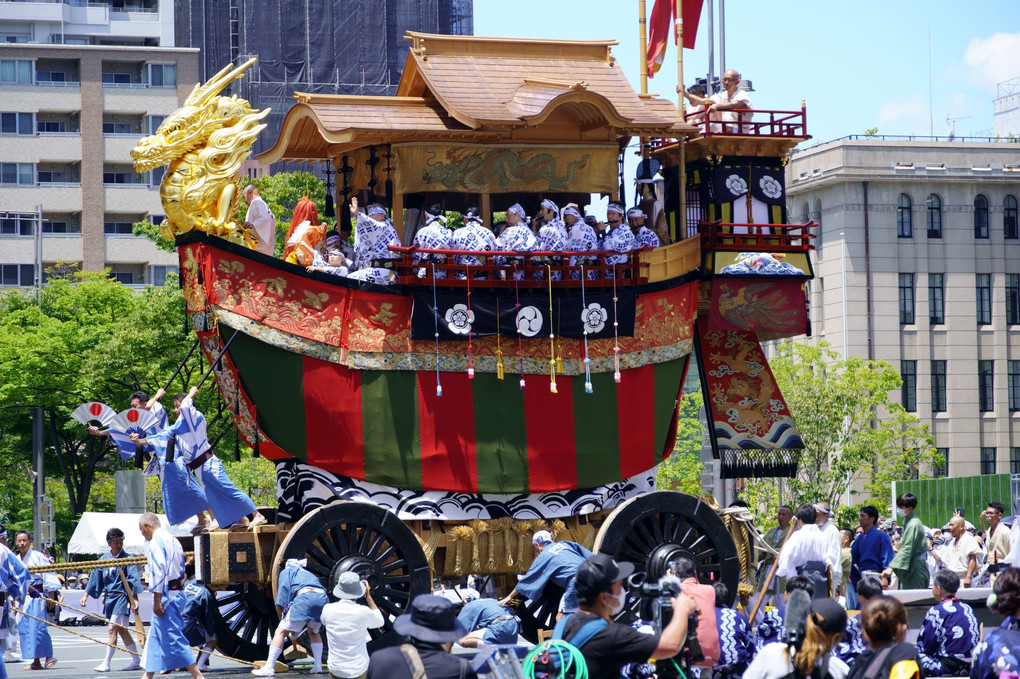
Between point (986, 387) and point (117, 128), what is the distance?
34656 mm

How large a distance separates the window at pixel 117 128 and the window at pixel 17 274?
6.28m

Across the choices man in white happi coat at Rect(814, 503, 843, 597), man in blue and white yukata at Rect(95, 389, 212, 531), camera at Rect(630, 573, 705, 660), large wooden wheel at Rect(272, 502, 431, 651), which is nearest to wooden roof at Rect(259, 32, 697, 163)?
man in blue and white yukata at Rect(95, 389, 212, 531)

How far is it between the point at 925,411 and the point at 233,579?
131 ft

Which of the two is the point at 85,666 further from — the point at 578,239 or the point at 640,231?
the point at 640,231

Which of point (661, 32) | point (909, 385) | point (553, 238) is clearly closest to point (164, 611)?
point (553, 238)

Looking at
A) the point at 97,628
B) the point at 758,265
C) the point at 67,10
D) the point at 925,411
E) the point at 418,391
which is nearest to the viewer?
the point at 418,391

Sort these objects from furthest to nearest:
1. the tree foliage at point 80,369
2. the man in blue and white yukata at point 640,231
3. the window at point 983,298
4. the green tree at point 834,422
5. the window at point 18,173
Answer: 1. the window at point 18,173
2. the window at point 983,298
3. the green tree at point 834,422
4. the tree foliage at point 80,369
5. the man in blue and white yukata at point 640,231

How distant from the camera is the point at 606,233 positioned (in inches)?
678

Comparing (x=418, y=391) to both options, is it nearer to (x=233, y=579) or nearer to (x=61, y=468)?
(x=233, y=579)

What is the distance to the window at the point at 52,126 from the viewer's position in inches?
2376

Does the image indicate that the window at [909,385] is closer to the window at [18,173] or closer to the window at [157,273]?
the window at [157,273]

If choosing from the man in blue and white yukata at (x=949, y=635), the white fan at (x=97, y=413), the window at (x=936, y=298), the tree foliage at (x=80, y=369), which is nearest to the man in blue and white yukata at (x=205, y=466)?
the white fan at (x=97, y=413)

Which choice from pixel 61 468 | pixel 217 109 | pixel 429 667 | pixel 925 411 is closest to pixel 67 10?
pixel 61 468

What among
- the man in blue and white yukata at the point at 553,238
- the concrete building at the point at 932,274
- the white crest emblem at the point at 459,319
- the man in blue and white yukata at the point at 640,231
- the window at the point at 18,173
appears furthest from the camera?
the window at the point at 18,173
